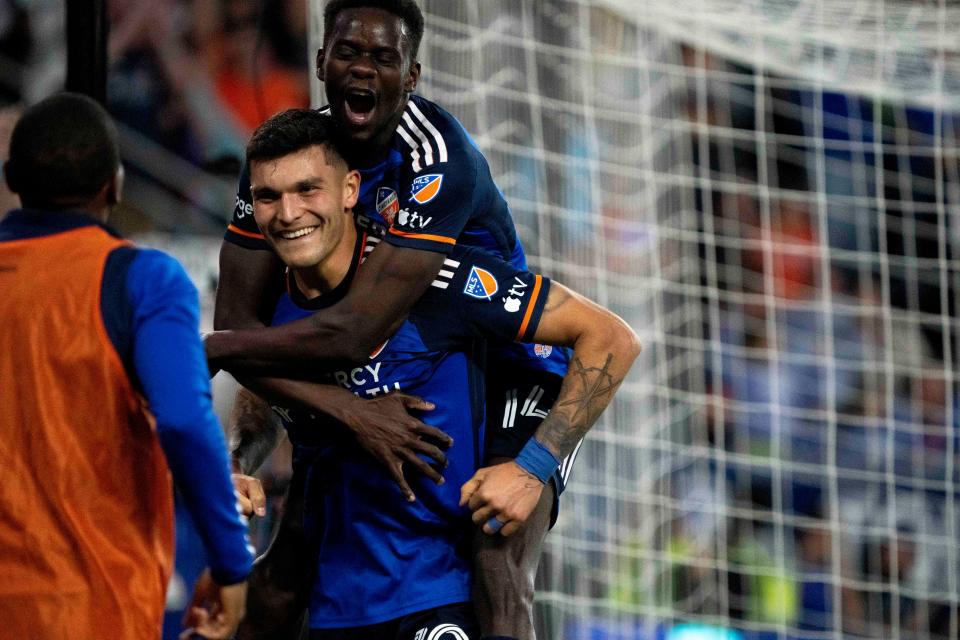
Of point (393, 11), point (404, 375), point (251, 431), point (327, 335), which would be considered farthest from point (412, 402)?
point (393, 11)

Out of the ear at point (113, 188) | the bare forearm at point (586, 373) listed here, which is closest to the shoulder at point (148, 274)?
the ear at point (113, 188)

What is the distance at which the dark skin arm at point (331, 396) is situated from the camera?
280cm

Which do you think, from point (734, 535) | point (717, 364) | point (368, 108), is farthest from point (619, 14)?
point (368, 108)

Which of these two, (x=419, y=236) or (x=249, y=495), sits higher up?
(x=419, y=236)

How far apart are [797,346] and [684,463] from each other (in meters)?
1.23

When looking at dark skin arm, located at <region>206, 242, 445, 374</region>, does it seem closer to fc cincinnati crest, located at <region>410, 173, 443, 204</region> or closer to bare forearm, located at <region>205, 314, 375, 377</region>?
bare forearm, located at <region>205, 314, 375, 377</region>

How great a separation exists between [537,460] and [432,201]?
61 cm

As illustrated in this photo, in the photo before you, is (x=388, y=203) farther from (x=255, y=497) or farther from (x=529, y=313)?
(x=255, y=497)

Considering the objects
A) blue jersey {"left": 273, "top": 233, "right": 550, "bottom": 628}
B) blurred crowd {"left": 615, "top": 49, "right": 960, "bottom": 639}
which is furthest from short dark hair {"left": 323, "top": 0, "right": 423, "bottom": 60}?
blurred crowd {"left": 615, "top": 49, "right": 960, "bottom": 639}

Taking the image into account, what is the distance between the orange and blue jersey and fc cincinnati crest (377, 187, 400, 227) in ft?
2.80

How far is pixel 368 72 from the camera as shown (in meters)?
2.99

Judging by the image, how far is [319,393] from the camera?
2.84 m

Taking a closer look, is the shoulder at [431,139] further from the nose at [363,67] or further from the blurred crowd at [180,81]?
the blurred crowd at [180,81]

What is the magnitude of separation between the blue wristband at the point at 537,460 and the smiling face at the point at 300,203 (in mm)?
594
